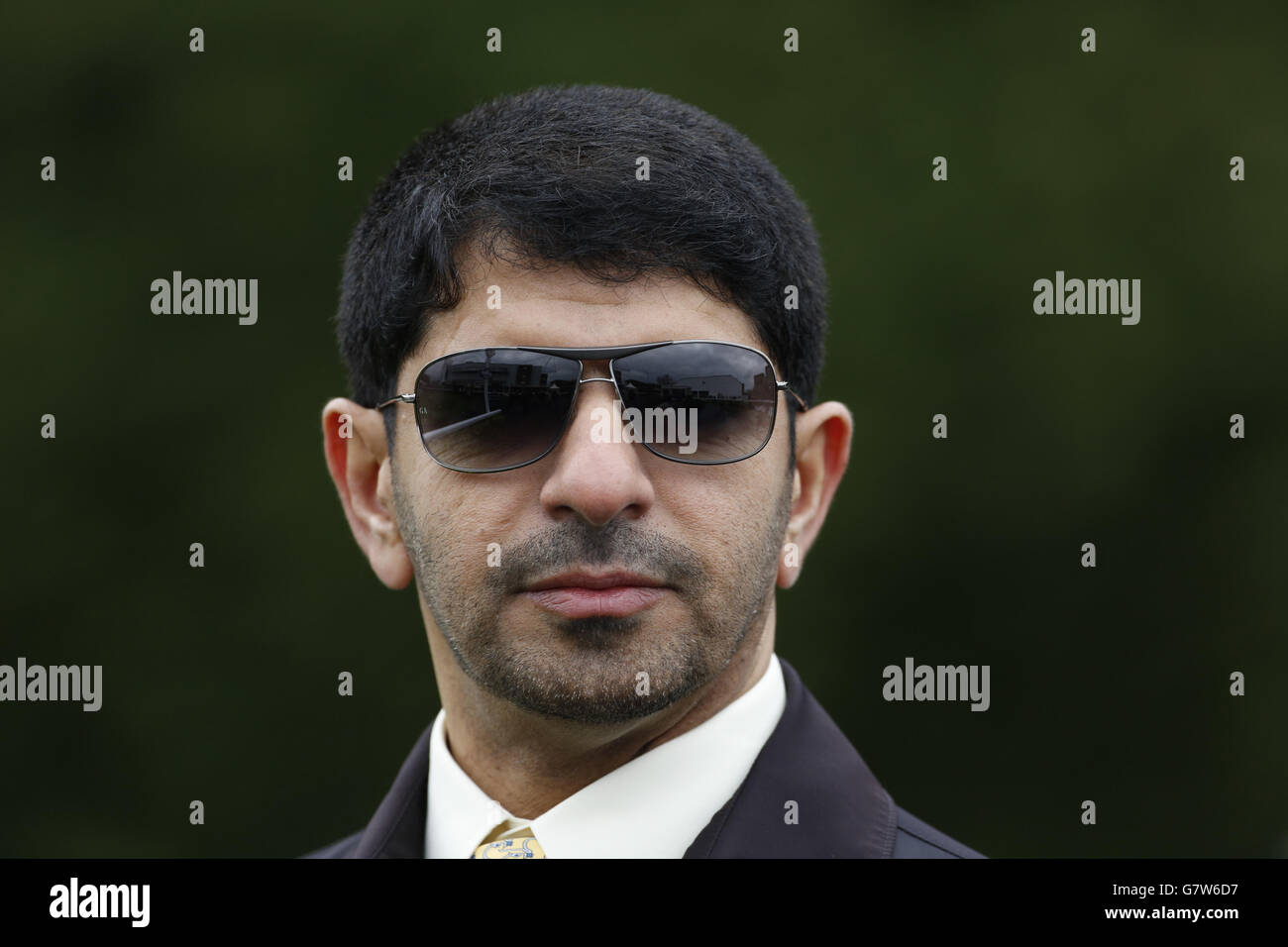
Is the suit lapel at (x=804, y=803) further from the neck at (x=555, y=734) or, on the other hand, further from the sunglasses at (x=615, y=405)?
the sunglasses at (x=615, y=405)

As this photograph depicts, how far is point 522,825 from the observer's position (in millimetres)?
3193

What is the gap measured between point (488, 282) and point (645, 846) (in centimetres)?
118

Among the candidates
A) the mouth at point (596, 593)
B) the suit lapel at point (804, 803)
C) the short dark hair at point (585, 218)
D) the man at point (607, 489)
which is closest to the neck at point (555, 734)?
the man at point (607, 489)

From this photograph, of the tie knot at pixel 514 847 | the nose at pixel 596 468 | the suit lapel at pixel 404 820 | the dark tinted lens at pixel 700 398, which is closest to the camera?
the nose at pixel 596 468

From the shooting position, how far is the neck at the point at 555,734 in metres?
3.11

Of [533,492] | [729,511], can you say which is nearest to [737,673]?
[729,511]

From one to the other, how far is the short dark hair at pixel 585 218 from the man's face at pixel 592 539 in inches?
2.6

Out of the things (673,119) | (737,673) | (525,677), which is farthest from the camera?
(673,119)

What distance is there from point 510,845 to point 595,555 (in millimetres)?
691

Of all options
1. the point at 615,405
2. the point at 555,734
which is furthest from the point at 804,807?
the point at 615,405

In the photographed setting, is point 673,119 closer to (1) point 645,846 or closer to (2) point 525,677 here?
(2) point 525,677

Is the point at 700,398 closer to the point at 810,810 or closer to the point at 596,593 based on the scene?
the point at 596,593

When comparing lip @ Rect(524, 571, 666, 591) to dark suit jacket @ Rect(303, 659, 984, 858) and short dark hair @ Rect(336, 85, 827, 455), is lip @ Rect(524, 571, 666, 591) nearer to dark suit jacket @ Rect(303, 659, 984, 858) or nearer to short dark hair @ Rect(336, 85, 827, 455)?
dark suit jacket @ Rect(303, 659, 984, 858)

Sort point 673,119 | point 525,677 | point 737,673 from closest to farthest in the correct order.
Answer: point 525,677 < point 737,673 < point 673,119
